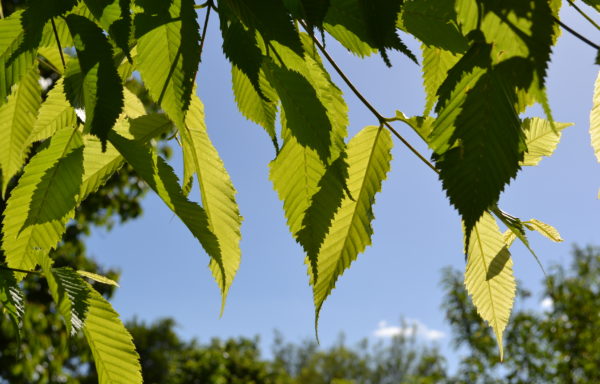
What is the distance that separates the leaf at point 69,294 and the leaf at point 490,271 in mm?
508

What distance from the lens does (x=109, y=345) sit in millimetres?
779

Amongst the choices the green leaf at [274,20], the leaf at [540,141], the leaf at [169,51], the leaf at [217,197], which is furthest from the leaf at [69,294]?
the leaf at [540,141]

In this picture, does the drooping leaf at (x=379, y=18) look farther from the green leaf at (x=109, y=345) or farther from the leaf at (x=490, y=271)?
the green leaf at (x=109, y=345)

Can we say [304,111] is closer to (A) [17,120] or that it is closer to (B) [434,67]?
(B) [434,67]

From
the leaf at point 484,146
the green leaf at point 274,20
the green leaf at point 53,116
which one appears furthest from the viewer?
the green leaf at point 53,116

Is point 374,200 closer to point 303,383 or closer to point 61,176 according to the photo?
point 61,176

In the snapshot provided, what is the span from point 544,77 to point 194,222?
42 cm

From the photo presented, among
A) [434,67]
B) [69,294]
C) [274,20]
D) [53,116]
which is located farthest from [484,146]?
[53,116]

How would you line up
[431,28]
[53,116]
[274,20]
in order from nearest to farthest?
[274,20] → [431,28] → [53,116]

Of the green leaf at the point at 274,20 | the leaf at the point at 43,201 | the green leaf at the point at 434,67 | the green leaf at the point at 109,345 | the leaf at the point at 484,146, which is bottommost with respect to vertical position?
the green leaf at the point at 109,345

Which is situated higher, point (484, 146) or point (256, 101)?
point (256, 101)

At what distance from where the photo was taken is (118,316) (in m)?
0.79

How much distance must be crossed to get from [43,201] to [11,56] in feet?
0.62

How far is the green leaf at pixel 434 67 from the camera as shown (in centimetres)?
80
